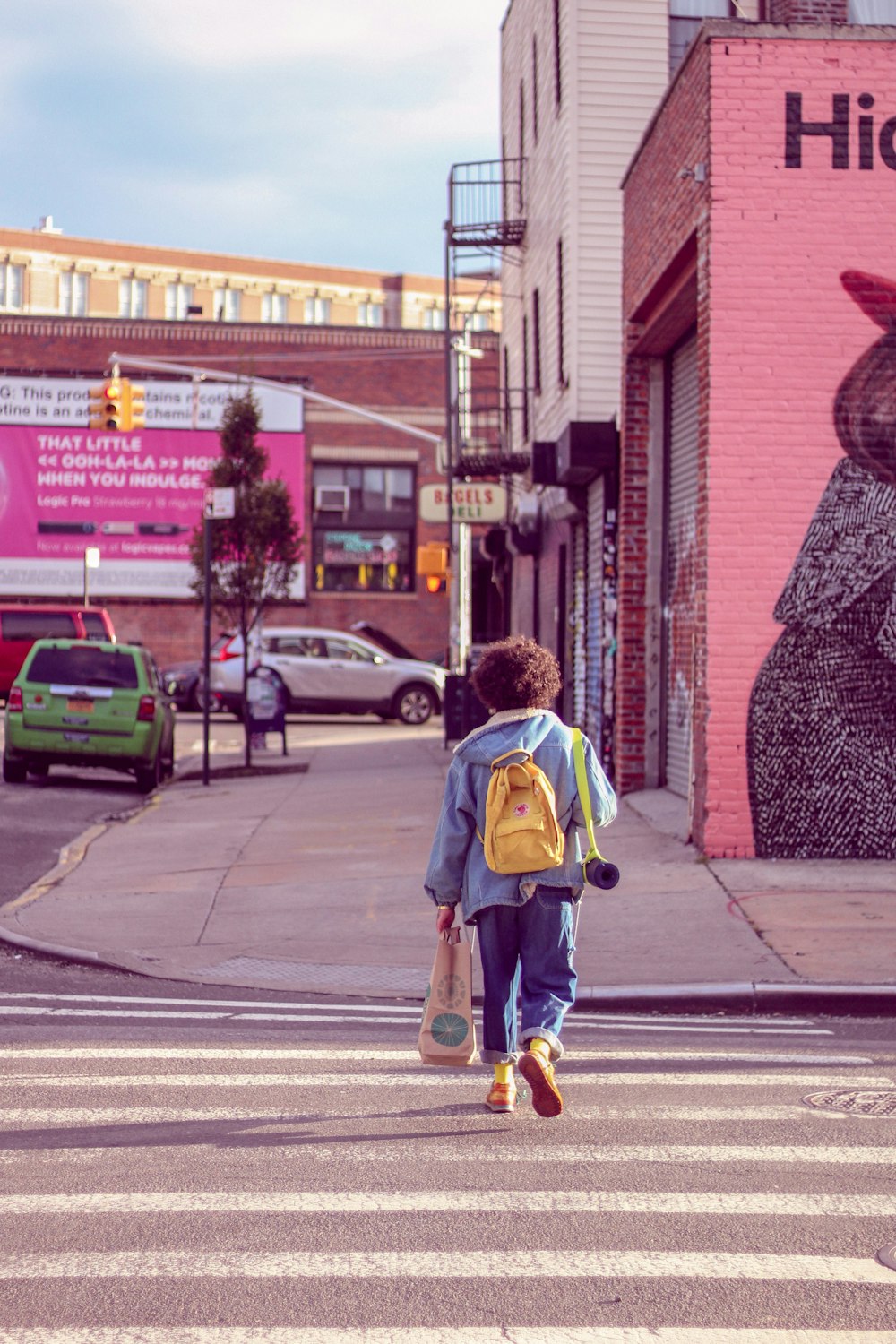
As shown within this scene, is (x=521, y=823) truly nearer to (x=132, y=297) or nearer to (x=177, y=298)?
(x=132, y=297)

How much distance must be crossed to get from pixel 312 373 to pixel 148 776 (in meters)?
29.6

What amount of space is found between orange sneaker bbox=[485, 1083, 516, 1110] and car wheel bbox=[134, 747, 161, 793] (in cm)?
1415

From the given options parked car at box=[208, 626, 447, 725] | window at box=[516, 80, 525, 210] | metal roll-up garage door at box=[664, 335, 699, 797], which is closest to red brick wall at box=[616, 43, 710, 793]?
metal roll-up garage door at box=[664, 335, 699, 797]

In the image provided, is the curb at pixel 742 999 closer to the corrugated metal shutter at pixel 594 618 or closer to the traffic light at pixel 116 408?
the corrugated metal shutter at pixel 594 618

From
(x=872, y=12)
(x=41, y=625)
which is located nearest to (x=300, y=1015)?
(x=872, y=12)

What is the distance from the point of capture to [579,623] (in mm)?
20609

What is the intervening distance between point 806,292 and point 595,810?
289 inches

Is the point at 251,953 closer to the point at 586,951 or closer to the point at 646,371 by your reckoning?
the point at 586,951

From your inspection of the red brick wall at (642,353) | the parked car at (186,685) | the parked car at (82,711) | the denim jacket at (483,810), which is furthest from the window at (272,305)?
the denim jacket at (483,810)

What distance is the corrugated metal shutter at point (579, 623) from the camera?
66.8ft

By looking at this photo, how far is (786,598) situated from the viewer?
1239 centimetres

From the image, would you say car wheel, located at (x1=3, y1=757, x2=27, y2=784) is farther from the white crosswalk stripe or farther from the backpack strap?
the backpack strap

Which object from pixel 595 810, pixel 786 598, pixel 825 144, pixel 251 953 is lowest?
pixel 251 953

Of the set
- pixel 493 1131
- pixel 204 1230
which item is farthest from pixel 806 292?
pixel 204 1230
